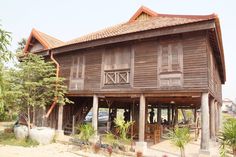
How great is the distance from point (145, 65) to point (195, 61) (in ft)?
8.10

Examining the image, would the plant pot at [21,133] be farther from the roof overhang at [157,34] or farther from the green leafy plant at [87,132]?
the roof overhang at [157,34]

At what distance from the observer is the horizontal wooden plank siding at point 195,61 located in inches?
397

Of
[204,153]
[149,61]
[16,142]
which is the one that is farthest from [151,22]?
[16,142]

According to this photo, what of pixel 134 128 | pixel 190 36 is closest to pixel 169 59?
pixel 190 36

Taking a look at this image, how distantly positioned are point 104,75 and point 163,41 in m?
3.86

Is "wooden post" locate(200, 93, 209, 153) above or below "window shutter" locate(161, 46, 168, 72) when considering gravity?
below

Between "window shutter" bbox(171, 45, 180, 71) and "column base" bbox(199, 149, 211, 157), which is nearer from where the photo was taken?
"column base" bbox(199, 149, 211, 157)

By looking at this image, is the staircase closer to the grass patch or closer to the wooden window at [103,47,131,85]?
the grass patch

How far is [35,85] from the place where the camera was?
13906mm

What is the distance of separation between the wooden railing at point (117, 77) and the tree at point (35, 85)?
3122 mm

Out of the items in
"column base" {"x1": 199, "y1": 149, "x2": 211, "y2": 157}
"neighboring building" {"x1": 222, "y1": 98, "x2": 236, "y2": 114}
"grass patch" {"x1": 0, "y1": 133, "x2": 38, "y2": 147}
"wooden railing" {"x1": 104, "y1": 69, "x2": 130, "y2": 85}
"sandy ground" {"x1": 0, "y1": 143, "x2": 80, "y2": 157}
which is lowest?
"sandy ground" {"x1": 0, "y1": 143, "x2": 80, "y2": 157}

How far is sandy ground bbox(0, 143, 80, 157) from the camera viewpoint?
10.9 meters

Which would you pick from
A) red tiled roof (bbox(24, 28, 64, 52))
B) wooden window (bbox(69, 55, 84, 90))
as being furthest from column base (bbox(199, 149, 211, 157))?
red tiled roof (bbox(24, 28, 64, 52))

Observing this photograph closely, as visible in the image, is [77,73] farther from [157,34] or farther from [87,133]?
[157,34]
